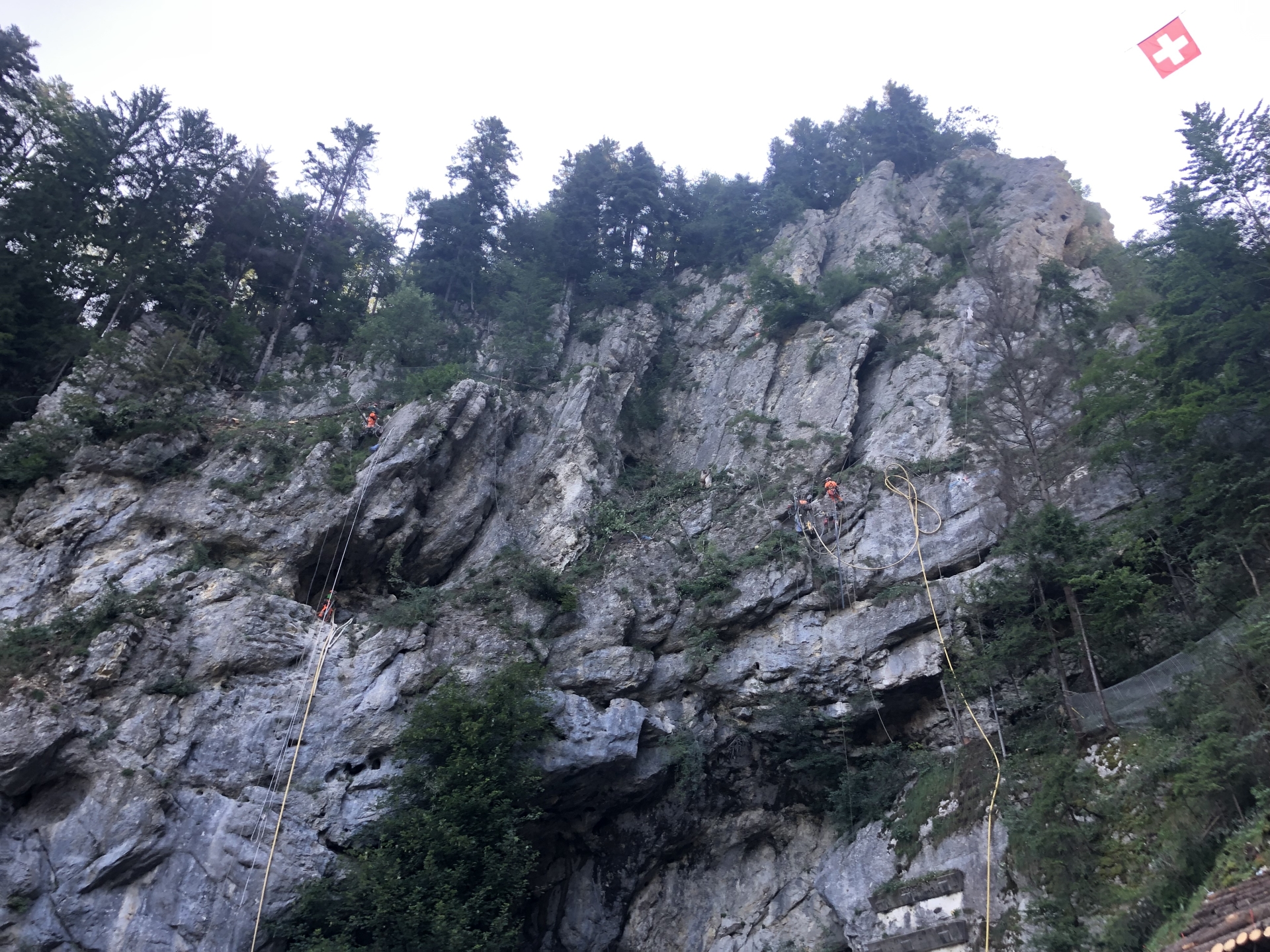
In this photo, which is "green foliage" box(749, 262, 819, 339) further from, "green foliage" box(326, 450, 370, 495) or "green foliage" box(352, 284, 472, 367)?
"green foliage" box(326, 450, 370, 495)

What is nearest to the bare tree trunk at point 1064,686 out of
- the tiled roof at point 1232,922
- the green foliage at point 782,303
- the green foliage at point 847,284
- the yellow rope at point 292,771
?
the tiled roof at point 1232,922

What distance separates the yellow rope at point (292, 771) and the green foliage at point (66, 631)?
127 inches

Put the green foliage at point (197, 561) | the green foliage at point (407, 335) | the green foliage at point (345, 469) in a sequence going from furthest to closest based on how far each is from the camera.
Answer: the green foliage at point (407, 335), the green foliage at point (345, 469), the green foliage at point (197, 561)

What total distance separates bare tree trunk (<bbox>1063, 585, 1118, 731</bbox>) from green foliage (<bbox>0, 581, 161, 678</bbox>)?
1675 cm

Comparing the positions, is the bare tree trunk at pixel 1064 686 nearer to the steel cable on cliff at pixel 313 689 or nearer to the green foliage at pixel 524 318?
the steel cable on cliff at pixel 313 689

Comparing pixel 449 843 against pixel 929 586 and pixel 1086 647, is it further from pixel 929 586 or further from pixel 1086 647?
pixel 1086 647

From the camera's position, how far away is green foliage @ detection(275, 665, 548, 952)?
12.0m

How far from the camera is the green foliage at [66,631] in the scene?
43.7 feet

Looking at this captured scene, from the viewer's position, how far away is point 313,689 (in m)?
14.7

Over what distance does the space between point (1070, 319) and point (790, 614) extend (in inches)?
437

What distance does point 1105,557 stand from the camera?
1268cm

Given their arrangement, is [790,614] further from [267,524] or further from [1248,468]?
[267,524]

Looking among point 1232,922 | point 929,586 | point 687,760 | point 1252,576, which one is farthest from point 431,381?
point 1232,922

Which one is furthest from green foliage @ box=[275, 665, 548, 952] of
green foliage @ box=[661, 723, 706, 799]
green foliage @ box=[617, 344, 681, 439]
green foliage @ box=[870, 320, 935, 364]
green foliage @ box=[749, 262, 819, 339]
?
green foliage @ box=[749, 262, 819, 339]
